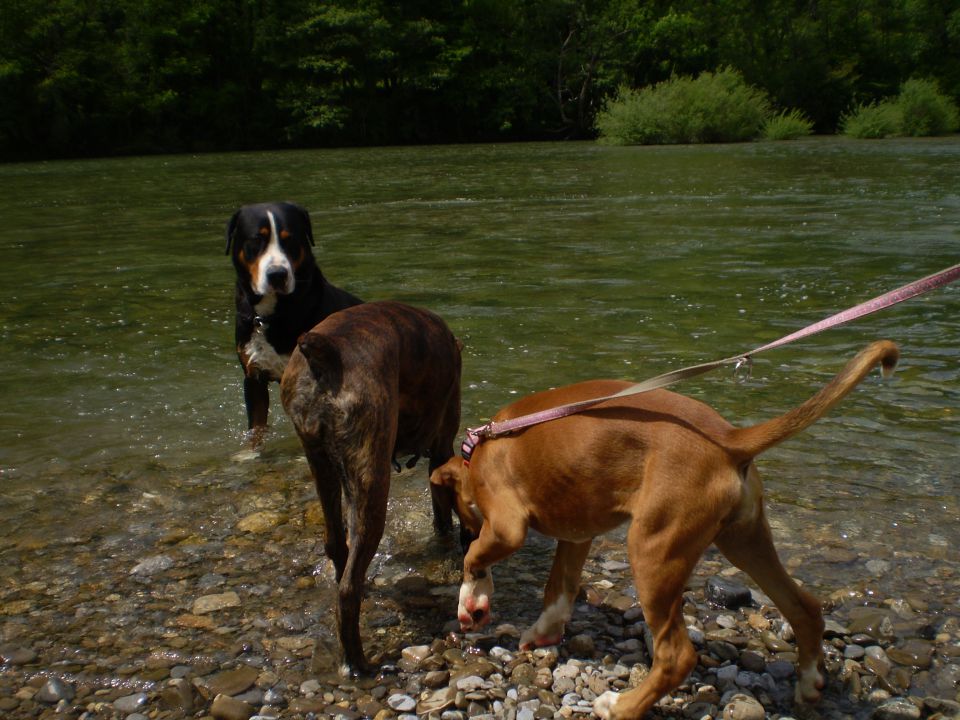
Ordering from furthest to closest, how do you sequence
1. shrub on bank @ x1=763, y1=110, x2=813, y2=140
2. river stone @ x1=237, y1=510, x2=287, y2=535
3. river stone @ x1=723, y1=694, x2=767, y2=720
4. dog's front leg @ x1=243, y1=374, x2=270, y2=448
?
shrub on bank @ x1=763, y1=110, x2=813, y2=140, dog's front leg @ x1=243, y1=374, x2=270, y2=448, river stone @ x1=237, y1=510, x2=287, y2=535, river stone @ x1=723, y1=694, x2=767, y2=720

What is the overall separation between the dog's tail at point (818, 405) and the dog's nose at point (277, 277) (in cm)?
304

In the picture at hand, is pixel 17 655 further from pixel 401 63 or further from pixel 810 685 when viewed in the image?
pixel 401 63

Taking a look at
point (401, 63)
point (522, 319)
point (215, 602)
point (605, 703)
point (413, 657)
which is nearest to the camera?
point (605, 703)

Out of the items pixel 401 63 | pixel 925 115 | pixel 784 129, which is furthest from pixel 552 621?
pixel 401 63

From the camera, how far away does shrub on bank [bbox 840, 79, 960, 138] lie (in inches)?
1521

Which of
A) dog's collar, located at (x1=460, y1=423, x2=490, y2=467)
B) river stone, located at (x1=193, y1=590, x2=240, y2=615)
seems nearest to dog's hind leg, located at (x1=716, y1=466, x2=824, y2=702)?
dog's collar, located at (x1=460, y1=423, x2=490, y2=467)

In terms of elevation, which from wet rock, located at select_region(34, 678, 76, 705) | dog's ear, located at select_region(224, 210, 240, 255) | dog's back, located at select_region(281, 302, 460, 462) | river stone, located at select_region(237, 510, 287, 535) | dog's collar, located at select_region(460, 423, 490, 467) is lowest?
river stone, located at select_region(237, 510, 287, 535)

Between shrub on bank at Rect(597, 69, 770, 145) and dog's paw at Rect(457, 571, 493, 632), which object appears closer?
dog's paw at Rect(457, 571, 493, 632)

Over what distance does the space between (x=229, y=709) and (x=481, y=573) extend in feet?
3.26

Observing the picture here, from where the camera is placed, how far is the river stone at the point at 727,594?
3799 mm

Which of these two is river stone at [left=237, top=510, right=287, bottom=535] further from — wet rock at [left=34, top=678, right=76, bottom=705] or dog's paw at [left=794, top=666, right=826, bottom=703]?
dog's paw at [left=794, top=666, right=826, bottom=703]

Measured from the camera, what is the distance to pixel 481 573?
3.57 metres

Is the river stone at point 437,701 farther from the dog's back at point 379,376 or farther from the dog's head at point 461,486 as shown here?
the dog's back at point 379,376

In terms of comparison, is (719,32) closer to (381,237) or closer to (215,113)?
(215,113)
